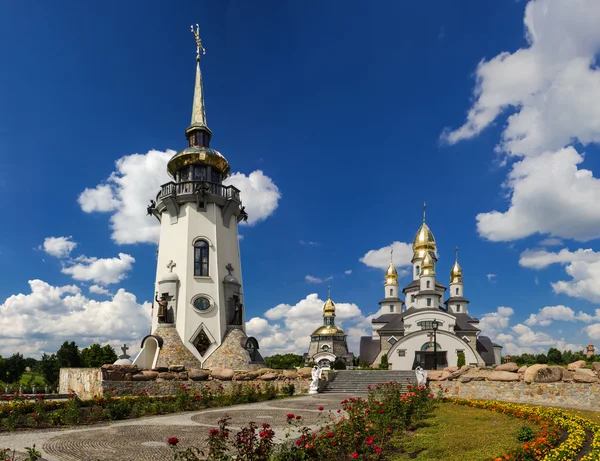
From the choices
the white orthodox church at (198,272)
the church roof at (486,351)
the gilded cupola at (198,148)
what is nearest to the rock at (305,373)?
the white orthodox church at (198,272)

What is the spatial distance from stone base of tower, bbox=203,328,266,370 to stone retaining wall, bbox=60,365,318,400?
4549mm

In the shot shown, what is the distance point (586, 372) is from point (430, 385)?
19.4ft

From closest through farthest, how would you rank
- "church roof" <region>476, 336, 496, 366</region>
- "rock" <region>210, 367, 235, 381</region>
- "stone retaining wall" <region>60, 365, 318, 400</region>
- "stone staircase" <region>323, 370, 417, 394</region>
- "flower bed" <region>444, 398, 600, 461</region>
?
"flower bed" <region>444, 398, 600, 461</region>
"stone retaining wall" <region>60, 365, 318, 400</region>
"rock" <region>210, 367, 235, 381</region>
"stone staircase" <region>323, 370, 417, 394</region>
"church roof" <region>476, 336, 496, 366</region>

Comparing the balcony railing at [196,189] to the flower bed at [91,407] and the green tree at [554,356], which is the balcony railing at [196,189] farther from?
the green tree at [554,356]

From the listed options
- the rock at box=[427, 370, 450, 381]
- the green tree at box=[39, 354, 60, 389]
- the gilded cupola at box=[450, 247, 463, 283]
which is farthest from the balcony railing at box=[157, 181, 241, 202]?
the gilded cupola at box=[450, 247, 463, 283]

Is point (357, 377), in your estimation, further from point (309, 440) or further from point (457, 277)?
point (457, 277)

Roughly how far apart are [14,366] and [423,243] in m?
47.9

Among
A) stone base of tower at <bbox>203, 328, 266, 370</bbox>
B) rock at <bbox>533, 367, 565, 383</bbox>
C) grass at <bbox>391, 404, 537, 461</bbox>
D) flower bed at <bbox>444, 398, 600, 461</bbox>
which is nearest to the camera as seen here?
flower bed at <bbox>444, 398, 600, 461</bbox>

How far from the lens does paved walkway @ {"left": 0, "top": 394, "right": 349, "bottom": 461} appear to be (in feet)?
26.1

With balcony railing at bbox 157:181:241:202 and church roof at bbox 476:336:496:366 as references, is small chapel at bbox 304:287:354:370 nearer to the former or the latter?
church roof at bbox 476:336:496:366

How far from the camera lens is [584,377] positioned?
48.4ft

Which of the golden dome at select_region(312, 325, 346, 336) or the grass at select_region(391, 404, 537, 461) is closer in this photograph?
the grass at select_region(391, 404, 537, 461)

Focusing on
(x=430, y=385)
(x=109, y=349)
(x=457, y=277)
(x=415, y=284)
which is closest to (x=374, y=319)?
(x=415, y=284)

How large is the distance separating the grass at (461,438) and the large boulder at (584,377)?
14.7 feet
